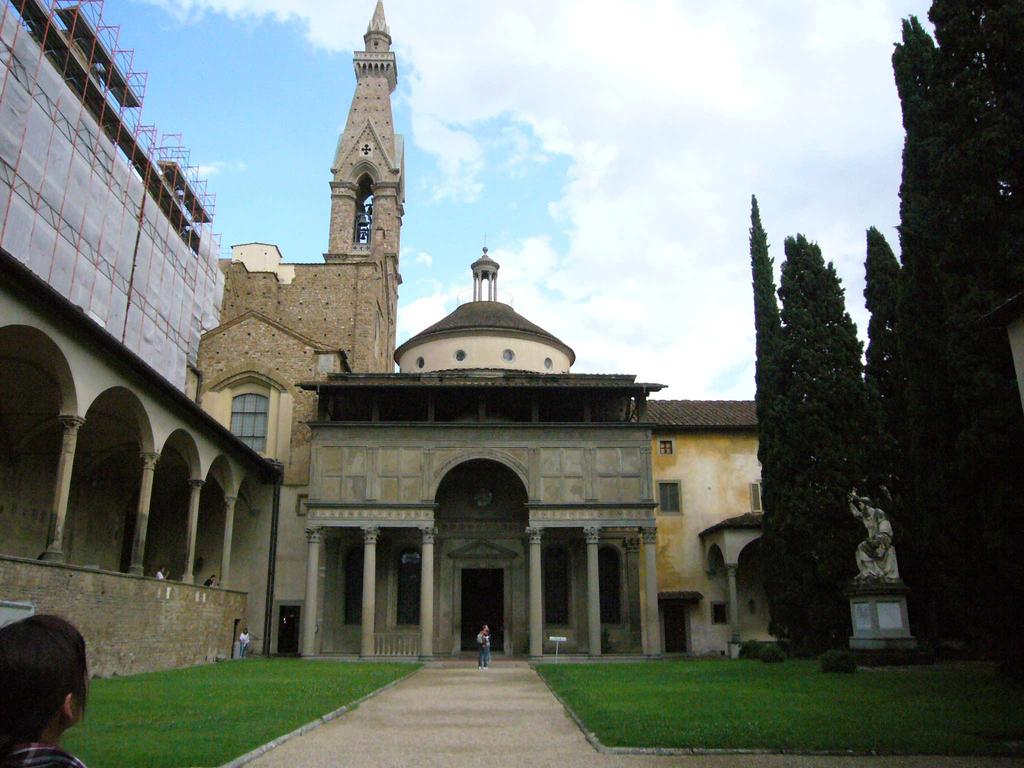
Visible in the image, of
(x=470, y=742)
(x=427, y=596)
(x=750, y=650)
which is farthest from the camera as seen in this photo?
(x=427, y=596)

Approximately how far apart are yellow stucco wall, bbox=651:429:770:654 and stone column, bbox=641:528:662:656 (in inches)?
195

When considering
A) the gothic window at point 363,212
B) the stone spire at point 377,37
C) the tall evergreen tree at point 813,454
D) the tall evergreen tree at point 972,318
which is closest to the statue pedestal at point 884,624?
the tall evergreen tree at point 813,454

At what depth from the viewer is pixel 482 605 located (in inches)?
1171

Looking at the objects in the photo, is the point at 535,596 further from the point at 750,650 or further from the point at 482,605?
the point at 750,650

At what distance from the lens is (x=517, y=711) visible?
1250 centimetres

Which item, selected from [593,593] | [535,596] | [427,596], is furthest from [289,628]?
[593,593]

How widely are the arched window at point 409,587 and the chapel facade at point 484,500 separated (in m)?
Result: 0.05

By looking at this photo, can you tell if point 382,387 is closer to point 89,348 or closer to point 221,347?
point 221,347

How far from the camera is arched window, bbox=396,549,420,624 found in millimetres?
29219

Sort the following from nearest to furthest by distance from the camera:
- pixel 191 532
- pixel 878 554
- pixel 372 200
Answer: pixel 878 554
pixel 191 532
pixel 372 200

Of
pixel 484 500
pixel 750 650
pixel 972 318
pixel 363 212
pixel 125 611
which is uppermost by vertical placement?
pixel 363 212

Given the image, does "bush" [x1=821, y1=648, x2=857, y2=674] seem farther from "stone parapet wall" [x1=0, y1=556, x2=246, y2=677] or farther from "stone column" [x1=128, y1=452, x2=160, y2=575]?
"stone column" [x1=128, y1=452, x2=160, y2=575]

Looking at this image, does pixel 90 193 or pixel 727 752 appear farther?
pixel 90 193

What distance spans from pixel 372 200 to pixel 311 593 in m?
28.0
